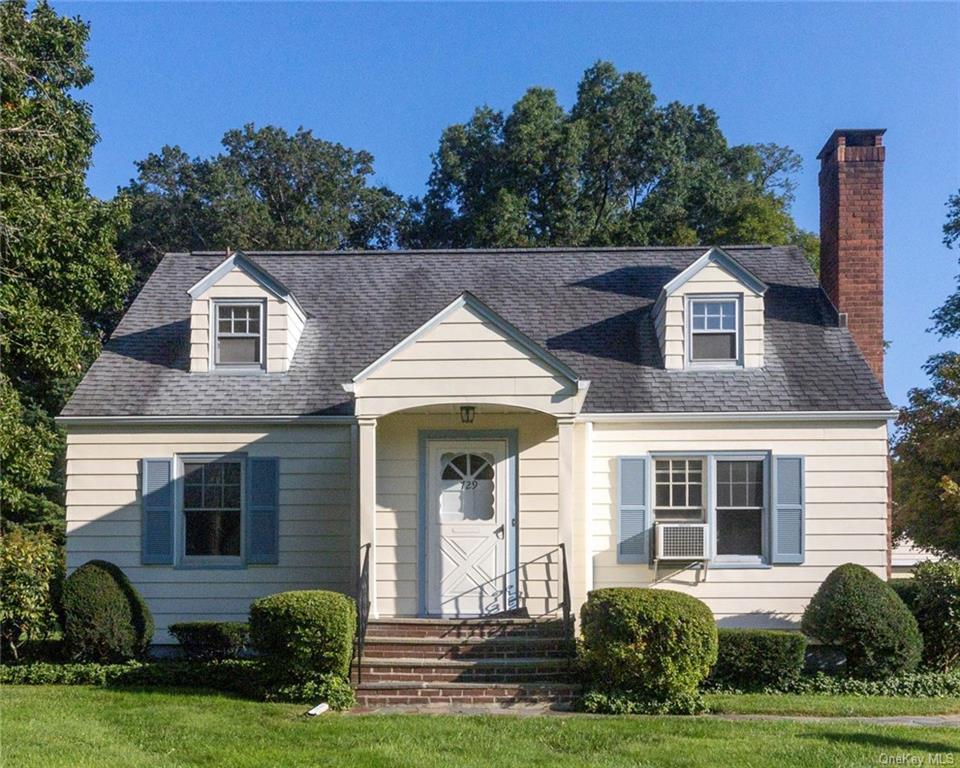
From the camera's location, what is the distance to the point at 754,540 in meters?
14.0

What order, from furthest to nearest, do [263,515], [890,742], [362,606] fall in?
[263,515], [362,606], [890,742]

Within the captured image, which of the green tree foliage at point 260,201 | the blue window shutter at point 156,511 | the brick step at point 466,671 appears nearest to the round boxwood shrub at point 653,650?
the brick step at point 466,671

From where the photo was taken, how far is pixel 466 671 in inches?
467

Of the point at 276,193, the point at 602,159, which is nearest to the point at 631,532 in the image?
the point at 602,159

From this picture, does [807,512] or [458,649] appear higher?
[807,512]

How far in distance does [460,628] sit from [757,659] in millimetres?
3535

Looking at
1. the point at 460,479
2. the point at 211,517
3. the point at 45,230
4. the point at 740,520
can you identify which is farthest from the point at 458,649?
the point at 45,230

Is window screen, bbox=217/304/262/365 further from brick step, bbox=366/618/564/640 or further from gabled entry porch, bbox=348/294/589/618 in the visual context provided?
brick step, bbox=366/618/564/640

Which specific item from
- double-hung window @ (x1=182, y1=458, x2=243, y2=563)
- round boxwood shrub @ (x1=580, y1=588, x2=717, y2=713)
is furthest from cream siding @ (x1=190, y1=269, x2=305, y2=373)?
round boxwood shrub @ (x1=580, y1=588, x2=717, y2=713)

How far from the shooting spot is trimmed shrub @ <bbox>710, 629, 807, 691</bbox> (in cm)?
1192

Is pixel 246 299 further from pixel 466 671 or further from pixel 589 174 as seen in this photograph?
pixel 589 174

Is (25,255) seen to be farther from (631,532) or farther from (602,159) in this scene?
(602,159)

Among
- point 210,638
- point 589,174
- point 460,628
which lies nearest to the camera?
point 460,628

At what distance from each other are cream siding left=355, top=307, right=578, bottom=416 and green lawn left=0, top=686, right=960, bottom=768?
3.95m
